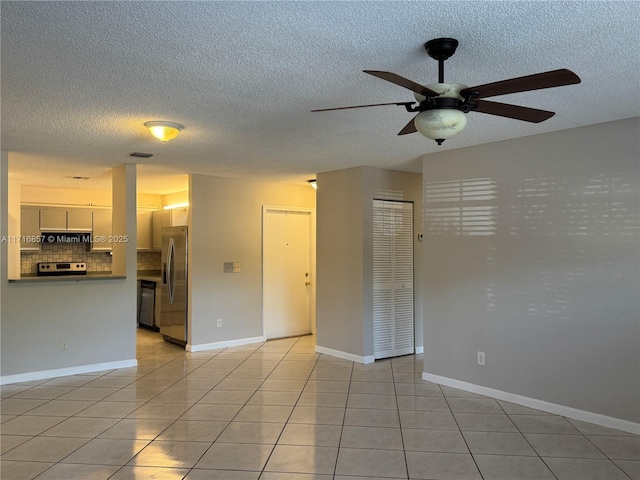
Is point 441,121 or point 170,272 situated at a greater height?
point 441,121

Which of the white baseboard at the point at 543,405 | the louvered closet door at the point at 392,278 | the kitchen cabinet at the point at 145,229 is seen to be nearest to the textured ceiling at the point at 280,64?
the louvered closet door at the point at 392,278

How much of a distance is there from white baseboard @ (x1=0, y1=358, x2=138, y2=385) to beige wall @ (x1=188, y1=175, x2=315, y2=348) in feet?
3.28

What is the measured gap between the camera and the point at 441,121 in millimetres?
2176

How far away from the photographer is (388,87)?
2.87m

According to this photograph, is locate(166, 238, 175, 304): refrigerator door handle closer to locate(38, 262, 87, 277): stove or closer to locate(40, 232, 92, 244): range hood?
locate(40, 232, 92, 244): range hood

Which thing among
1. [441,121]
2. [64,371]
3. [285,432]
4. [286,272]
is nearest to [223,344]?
[286,272]

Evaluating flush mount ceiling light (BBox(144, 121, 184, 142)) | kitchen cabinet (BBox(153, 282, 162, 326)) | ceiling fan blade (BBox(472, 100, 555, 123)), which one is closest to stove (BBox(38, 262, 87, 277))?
kitchen cabinet (BBox(153, 282, 162, 326))

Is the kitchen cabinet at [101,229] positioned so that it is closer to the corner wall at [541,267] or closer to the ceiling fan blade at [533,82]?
the corner wall at [541,267]

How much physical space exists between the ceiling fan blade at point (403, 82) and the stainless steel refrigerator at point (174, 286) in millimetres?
5008

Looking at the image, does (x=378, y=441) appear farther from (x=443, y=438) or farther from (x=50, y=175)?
(x=50, y=175)

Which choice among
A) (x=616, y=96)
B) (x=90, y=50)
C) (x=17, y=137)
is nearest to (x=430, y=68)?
(x=616, y=96)

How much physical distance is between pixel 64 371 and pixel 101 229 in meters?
3.48

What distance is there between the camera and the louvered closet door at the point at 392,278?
5875 millimetres

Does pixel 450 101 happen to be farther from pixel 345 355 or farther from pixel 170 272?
pixel 170 272
